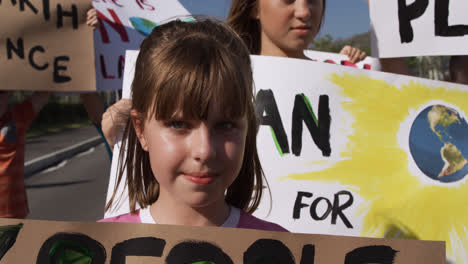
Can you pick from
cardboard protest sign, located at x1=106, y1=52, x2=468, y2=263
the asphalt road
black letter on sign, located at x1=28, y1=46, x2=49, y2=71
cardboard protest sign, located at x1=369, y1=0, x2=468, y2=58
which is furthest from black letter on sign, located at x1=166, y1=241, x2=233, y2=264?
the asphalt road

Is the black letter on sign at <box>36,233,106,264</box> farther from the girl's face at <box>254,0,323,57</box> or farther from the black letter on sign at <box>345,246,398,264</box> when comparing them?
the girl's face at <box>254,0,323,57</box>

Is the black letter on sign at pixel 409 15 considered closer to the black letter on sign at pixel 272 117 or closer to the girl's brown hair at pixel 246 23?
the girl's brown hair at pixel 246 23

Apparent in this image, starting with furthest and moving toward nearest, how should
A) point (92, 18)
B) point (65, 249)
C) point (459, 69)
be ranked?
point (92, 18) → point (459, 69) → point (65, 249)

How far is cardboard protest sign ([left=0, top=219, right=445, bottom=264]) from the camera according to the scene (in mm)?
914

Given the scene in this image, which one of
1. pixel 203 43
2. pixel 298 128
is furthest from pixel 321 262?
pixel 298 128

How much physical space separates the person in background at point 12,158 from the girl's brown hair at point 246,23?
1.37m

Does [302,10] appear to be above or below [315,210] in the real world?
above

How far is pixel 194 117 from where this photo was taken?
99 cm

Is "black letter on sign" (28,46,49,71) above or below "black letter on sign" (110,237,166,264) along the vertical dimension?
above

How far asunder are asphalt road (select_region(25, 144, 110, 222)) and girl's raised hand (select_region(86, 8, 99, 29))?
3294 mm

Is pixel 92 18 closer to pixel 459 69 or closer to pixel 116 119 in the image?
pixel 116 119

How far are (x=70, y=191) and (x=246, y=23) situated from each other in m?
5.90

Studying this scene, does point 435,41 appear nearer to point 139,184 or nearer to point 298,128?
point 298,128

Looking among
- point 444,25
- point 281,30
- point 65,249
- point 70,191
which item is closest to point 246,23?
point 281,30
